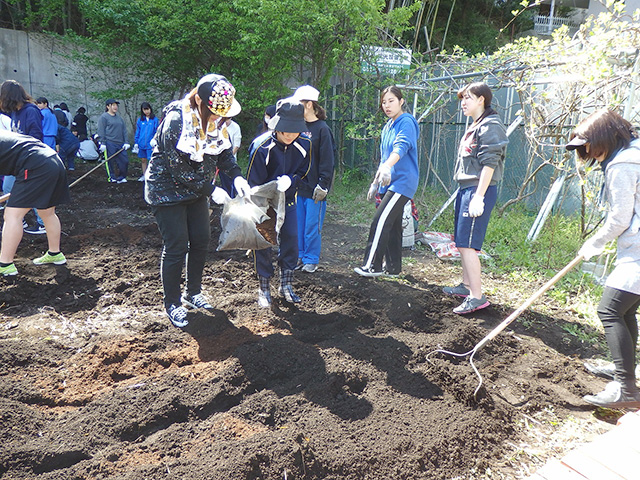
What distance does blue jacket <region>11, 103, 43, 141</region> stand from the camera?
548 cm

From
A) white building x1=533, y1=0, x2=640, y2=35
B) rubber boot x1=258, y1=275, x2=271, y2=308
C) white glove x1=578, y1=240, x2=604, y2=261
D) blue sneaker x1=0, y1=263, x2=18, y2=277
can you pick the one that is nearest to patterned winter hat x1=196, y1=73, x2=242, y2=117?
rubber boot x1=258, y1=275, x2=271, y2=308

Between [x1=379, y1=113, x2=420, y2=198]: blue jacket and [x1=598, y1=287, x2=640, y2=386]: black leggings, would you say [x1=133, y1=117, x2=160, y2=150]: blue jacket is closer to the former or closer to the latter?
[x1=379, y1=113, x2=420, y2=198]: blue jacket

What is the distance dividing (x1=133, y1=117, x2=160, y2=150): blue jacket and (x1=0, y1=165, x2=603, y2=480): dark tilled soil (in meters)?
4.94

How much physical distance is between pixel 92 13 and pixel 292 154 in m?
10.8

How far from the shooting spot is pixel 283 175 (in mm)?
3811

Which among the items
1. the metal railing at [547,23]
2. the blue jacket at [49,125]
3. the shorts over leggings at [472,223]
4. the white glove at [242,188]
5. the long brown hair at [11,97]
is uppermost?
the metal railing at [547,23]

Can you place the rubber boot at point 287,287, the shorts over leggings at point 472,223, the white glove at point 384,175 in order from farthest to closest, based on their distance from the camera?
the white glove at point 384,175 < the rubber boot at point 287,287 < the shorts over leggings at point 472,223

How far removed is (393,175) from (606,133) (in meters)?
1.93

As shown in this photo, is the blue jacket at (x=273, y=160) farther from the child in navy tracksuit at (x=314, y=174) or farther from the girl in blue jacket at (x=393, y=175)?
the girl in blue jacket at (x=393, y=175)

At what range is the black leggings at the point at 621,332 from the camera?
2.70m

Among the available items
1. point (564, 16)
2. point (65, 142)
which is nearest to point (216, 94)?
point (65, 142)

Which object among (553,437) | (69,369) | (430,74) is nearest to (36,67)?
(430,74)

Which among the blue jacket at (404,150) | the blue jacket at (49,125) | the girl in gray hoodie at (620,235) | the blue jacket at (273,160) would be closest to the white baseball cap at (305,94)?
the blue jacket at (273,160)

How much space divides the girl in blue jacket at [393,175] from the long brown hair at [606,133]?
5.53 feet
